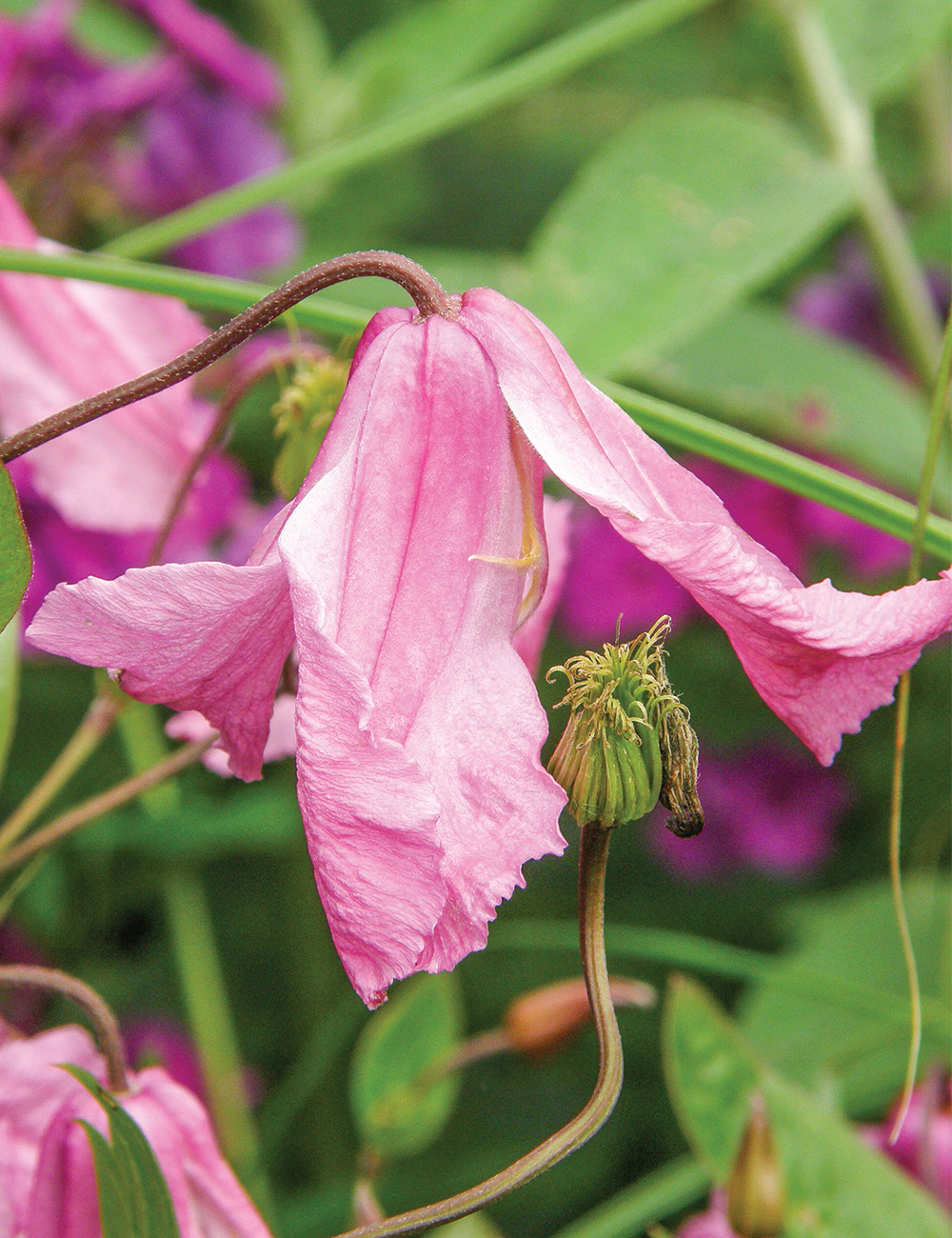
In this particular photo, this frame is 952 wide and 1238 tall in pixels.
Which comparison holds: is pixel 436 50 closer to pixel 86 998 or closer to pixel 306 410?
pixel 306 410

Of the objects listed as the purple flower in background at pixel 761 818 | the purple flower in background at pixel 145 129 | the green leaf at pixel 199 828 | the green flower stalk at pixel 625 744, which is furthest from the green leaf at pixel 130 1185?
the purple flower in background at pixel 761 818

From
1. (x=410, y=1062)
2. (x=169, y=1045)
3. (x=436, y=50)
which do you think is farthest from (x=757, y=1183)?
(x=436, y=50)

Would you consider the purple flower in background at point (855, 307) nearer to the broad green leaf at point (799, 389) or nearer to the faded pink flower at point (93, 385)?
the broad green leaf at point (799, 389)

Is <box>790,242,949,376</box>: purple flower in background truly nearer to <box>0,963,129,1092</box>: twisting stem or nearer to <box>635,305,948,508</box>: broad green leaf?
<box>635,305,948,508</box>: broad green leaf

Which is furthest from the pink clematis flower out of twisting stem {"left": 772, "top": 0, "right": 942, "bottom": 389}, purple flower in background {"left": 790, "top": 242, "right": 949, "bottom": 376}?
purple flower in background {"left": 790, "top": 242, "right": 949, "bottom": 376}

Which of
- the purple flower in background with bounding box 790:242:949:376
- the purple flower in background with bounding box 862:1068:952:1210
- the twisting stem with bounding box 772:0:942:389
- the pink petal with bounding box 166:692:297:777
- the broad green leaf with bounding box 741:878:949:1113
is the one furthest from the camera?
the purple flower in background with bounding box 790:242:949:376

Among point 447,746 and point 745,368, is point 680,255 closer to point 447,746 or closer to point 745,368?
point 745,368
